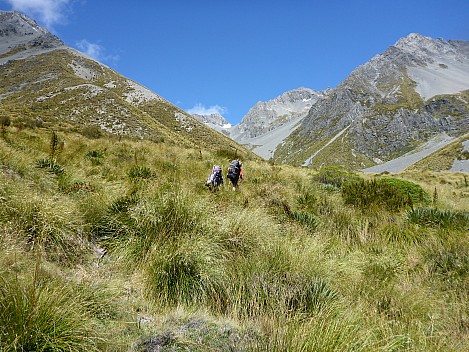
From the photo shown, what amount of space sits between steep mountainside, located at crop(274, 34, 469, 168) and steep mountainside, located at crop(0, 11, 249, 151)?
323 ft

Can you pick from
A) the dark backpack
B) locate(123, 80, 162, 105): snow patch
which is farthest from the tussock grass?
locate(123, 80, 162, 105): snow patch

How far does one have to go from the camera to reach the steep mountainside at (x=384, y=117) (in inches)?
5217

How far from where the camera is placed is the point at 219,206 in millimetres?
5105

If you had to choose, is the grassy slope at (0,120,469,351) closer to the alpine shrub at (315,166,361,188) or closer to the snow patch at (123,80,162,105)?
the alpine shrub at (315,166,361,188)

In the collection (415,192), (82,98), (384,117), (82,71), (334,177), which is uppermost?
(384,117)

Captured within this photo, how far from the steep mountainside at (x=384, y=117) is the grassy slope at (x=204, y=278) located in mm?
134164

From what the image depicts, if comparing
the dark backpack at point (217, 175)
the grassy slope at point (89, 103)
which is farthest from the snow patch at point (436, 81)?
the dark backpack at point (217, 175)

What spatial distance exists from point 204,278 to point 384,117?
165 meters

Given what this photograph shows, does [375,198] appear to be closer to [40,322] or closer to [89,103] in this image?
[40,322]

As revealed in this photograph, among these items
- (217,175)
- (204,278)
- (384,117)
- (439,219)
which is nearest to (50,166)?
(217,175)

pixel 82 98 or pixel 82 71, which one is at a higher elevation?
pixel 82 71

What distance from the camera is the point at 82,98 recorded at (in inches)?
1838

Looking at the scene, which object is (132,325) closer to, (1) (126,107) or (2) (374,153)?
(1) (126,107)

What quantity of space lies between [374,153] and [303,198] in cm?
14198
